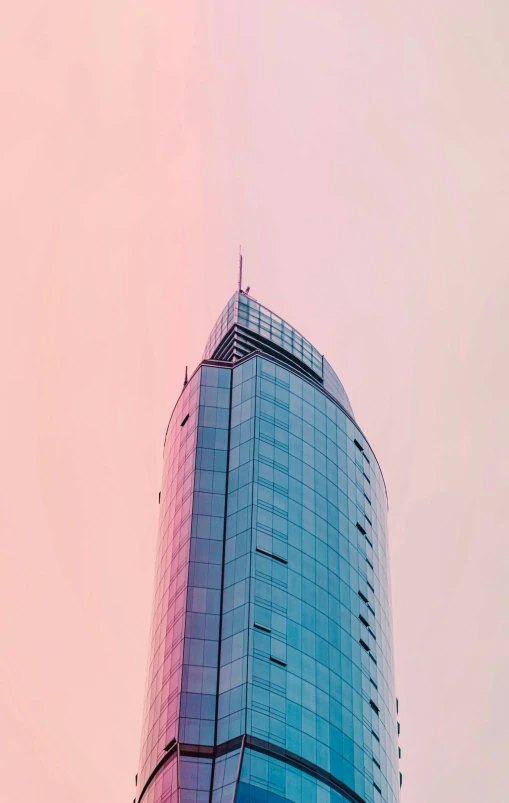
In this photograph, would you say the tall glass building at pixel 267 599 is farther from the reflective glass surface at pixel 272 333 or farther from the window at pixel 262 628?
the reflective glass surface at pixel 272 333

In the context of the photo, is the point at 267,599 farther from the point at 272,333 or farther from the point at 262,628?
the point at 272,333

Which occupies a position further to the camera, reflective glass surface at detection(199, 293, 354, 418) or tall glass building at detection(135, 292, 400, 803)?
reflective glass surface at detection(199, 293, 354, 418)

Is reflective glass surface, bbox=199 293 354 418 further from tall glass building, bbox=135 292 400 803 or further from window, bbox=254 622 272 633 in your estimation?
window, bbox=254 622 272 633

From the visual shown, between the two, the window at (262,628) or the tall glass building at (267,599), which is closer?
the tall glass building at (267,599)

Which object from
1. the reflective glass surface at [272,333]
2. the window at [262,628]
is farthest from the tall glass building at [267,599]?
the reflective glass surface at [272,333]

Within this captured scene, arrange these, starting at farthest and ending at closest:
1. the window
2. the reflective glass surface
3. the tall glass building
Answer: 1. the reflective glass surface
2. the window
3. the tall glass building

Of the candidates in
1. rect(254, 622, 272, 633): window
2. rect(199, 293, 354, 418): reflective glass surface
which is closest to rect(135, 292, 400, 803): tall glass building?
rect(254, 622, 272, 633): window

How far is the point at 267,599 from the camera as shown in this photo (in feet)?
442

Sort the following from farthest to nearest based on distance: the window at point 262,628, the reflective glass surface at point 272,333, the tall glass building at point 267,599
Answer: the reflective glass surface at point 272,333 → the window at point 262,628 → the tall glass building at point 267,599

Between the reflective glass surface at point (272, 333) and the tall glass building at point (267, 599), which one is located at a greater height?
the reflective glass surface at point (272, 333)

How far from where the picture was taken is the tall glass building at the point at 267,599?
126000 mm

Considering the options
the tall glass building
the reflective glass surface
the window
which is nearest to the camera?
the tall glass building

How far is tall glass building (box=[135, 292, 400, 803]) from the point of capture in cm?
12600

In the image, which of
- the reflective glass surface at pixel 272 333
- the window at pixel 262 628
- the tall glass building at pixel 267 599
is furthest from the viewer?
the reflective glass surface at pixel 272 333
